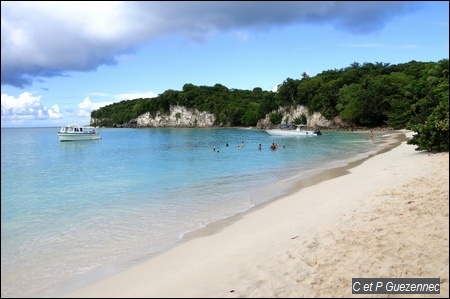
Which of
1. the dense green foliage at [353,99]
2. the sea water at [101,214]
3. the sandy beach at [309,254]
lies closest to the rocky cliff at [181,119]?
the dense green foliage at [353,99]

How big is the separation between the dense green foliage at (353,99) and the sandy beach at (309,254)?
12.0m

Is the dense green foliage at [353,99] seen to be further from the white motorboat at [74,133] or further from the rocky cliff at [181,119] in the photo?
the white motorboat at [74,133]

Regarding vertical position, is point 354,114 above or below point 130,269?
above

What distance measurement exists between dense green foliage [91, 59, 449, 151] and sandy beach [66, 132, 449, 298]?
12.0 metres

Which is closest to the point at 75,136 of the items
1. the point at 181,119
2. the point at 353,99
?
the point at 353,99

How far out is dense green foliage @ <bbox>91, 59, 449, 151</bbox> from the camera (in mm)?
29944

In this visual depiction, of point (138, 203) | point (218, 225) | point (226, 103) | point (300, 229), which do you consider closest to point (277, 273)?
point (300, 229)

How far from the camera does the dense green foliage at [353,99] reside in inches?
1179

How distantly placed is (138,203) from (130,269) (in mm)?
7355

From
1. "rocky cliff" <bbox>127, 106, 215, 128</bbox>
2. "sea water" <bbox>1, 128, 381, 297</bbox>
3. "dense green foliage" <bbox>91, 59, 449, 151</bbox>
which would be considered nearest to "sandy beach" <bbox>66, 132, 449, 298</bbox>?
"sea water" <bbox>1, 128, 381, 297</bbox>

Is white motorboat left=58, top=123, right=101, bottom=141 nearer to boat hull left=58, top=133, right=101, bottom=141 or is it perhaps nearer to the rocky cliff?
boat hull left=58, top=133, right=101, bottom=141

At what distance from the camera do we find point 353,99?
268 ft

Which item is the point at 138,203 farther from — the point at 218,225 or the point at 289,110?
the point at 289,110

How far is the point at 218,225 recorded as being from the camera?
10.5m
